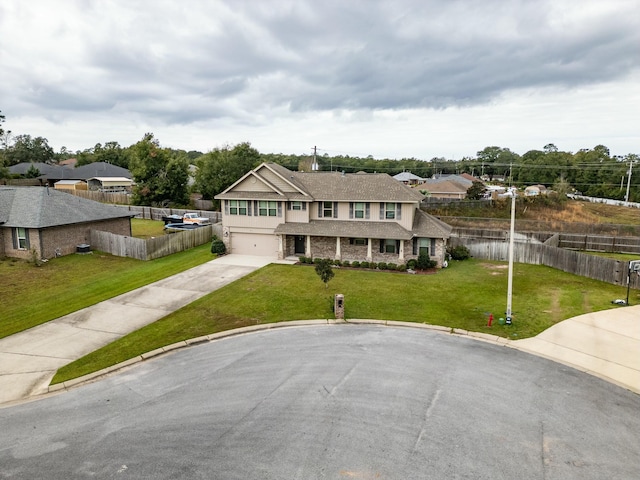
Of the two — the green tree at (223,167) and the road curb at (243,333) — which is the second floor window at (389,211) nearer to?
the road curb at (243,333)

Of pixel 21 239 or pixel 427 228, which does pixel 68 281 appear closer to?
pixel 21 239

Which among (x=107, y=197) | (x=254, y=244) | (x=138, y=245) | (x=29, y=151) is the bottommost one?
(x=254, y=244)

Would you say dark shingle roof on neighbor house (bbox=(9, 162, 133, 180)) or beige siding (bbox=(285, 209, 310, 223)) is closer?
beige siding (bbox=(285, 209, 310, 223))

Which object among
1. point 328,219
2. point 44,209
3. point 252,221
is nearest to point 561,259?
point 328,219

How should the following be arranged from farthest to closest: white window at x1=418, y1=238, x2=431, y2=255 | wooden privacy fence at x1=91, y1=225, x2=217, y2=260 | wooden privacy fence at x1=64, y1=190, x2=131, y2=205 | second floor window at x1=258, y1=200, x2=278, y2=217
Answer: wooden privacy fence at x1=64, y1=190, x2=131, y2=205 → second floor window at x1=258, y1=200, x2=278, y2=217 → wooden privacy fence at x1=91, y1=225, x2=217, y2=260 → white window at x1=418, y1=238, x2=431, y2=255

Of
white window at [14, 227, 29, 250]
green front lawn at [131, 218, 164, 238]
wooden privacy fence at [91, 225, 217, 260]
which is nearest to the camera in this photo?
white window at [14, 227, 29, 250]

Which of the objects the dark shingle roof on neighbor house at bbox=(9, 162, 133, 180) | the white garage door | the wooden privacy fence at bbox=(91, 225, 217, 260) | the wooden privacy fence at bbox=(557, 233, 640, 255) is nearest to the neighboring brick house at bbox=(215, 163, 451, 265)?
the white garage door

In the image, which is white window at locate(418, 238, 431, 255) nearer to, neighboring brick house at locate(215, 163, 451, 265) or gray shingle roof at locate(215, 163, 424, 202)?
neighboring brick house at locate(215, 163, 451, 265)
